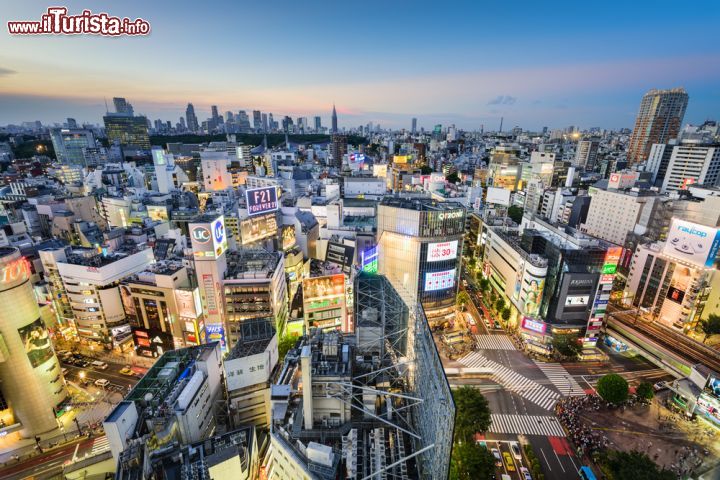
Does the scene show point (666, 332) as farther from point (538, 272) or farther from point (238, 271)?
point (238, 271)

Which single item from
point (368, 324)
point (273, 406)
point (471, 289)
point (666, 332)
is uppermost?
point (368, 324)

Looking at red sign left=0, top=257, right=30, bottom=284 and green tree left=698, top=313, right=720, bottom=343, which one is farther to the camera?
green tree left=698, top=313, right=720, bottom=343

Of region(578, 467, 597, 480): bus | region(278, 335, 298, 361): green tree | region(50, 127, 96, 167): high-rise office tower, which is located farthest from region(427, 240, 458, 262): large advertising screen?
region(50, 127, 96, 167): high-rise office tower

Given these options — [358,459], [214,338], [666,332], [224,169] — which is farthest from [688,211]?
[224,169]

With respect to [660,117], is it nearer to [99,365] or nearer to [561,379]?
[561,379]

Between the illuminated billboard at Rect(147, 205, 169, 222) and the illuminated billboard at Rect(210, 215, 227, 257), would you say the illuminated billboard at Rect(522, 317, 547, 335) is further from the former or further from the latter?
the illuminated billboard at Rect(147, 205, 169, 222)

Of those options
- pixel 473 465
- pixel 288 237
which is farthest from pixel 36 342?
pixel 473 465
